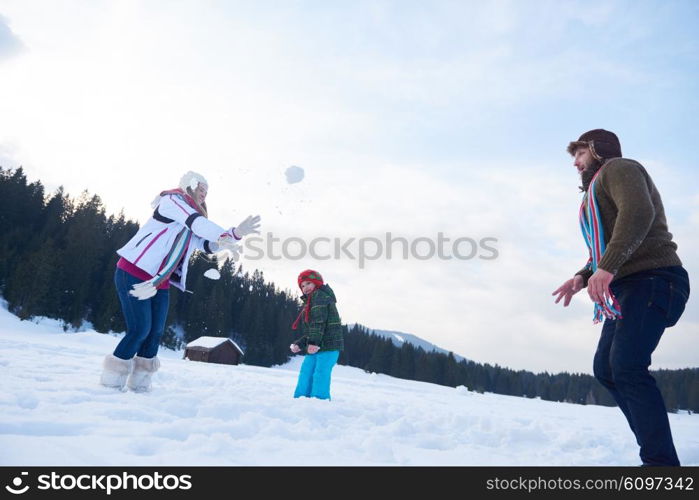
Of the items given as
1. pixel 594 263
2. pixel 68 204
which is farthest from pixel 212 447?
pixel 68 204

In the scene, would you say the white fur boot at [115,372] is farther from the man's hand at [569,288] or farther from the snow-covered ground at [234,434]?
the man's hand at [569,288]

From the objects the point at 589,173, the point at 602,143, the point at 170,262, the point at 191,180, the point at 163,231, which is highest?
the point at 602,143

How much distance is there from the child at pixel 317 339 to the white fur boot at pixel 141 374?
209cm

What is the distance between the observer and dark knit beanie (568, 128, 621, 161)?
3.29 m

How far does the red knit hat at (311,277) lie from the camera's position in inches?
272

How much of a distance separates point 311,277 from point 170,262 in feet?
9.01

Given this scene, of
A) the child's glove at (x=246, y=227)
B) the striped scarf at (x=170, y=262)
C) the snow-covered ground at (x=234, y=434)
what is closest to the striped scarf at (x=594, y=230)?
the snow-covered ground at (x=234, y=434)

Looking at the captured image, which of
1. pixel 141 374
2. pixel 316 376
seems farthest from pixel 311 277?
pixel 141 374

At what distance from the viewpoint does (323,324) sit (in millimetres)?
6516

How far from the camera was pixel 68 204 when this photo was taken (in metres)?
58.3

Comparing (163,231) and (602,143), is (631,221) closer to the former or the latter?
(602,143)
